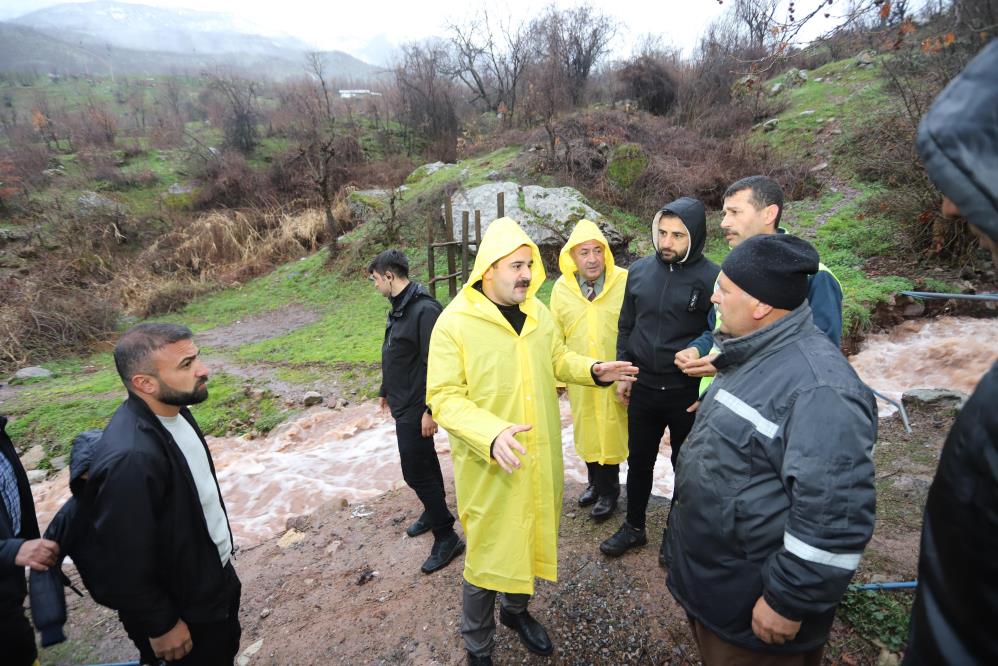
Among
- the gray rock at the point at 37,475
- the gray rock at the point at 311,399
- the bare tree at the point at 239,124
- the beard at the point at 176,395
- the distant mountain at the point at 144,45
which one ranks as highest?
the distant mountain at the point at 144,45

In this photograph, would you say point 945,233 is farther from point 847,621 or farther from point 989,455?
point 989,455

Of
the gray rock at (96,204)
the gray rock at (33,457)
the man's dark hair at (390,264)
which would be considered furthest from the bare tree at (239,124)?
the man's dark hair at (390,264)

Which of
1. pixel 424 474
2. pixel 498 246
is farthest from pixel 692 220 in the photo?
pixel 424 474

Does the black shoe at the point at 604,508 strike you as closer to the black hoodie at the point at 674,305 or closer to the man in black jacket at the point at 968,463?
the black hoodie at the point at 674,305

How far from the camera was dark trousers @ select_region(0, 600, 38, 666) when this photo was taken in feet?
6.34

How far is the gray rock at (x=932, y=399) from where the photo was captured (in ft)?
16.4

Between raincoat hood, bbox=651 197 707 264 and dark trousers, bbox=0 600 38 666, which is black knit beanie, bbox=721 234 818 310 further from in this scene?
dark trousers, bbox=0 600 38 666

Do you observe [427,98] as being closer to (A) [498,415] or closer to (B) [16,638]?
(A) [498,415]

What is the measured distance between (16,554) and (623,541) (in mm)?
2964

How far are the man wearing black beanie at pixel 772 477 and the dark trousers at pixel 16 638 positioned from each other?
2.72m

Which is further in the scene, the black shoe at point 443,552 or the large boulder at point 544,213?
the large boulder at point 544,213

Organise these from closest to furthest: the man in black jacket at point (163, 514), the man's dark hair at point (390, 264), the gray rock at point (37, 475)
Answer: the man in black jacket at point (163, 514) → the man's dark hair at point (390, 264) → the gray rock at point (37, 475)

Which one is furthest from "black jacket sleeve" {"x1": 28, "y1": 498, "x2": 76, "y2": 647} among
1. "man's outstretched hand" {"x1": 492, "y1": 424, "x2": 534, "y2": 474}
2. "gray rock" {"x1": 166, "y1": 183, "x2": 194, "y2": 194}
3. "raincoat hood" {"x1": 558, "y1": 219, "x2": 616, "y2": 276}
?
"gray rock" {"x1": 166, "y1": 183, "x2": 194, "y2": 194}

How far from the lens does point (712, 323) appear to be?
2703 millimetres
